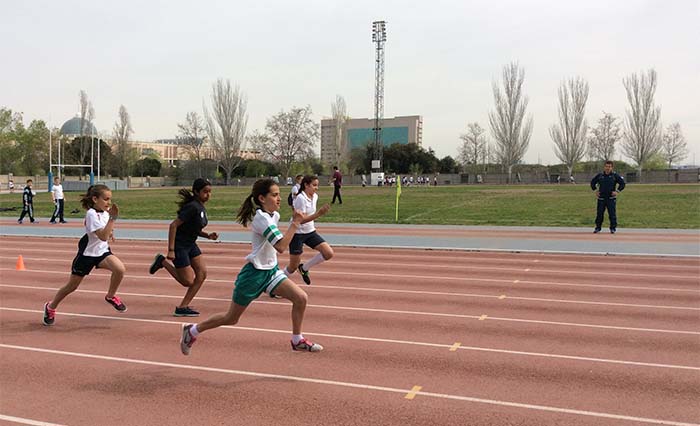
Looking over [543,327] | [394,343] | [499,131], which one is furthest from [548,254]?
[499,131]

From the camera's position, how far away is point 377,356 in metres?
5.95

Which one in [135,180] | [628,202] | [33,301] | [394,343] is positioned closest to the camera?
[394,343]

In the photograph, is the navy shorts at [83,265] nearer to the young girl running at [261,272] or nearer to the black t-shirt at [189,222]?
the black t-shirt at [189,222]

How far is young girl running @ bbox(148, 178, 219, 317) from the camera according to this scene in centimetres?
770

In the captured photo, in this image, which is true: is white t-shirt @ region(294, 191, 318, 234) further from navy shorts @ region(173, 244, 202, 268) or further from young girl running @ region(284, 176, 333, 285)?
navy shorts @ region(173, 244, 202, 268)

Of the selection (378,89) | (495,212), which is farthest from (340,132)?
(495,212)

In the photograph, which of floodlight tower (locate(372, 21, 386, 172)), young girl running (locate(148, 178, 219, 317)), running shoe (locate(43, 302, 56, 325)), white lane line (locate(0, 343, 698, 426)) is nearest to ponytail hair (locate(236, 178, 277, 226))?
white lane line (locate(0, 343, 698, 426))

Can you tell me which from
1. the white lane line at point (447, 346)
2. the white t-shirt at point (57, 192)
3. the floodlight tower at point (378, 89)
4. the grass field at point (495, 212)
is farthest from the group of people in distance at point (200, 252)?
the floodlight tower at point (378, 89)

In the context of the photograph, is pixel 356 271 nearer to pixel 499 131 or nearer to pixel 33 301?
pixel 33 301

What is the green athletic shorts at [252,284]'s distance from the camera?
17.8 feet

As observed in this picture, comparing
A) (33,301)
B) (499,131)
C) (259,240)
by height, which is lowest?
(33,301)

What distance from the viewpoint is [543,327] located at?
714 cm

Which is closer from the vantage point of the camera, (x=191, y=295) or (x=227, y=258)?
(x=191, y=295)

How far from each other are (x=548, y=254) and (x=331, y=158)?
133m
